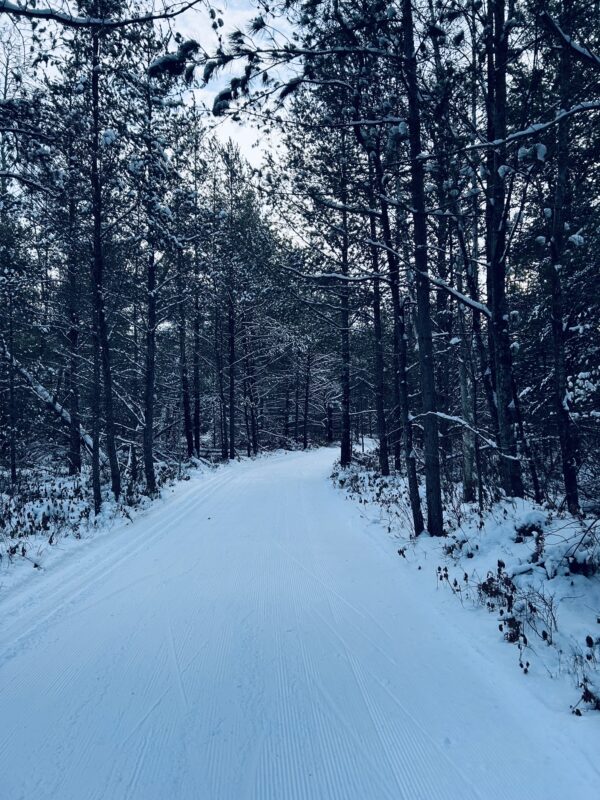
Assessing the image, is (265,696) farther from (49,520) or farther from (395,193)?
(395,193)

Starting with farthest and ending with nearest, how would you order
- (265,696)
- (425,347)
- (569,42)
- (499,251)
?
(425,347)
(499,251)
(569,42)
(265,696)

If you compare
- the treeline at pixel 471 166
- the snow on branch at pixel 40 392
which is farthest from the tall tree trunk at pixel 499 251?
the snow on branch at pixel 40 392

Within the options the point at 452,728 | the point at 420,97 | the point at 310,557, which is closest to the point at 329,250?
the point at 420,97

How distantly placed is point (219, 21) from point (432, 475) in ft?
21.5

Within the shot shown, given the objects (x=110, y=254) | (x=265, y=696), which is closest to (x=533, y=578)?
(x=265, y=696)

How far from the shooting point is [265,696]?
3244 millimetres

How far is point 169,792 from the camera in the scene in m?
2.42

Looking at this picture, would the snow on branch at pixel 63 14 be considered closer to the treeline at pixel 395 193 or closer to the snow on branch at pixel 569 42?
the treeline at pixel 395 193

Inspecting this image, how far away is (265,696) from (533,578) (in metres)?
3.12

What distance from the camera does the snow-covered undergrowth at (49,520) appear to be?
617 cm

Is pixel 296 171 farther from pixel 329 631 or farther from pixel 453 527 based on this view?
pixel 329 631

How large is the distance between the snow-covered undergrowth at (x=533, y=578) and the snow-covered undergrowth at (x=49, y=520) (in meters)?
5.61

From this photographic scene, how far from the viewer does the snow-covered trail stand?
250 centimetres

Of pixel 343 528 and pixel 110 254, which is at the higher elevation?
pixel 110 254
